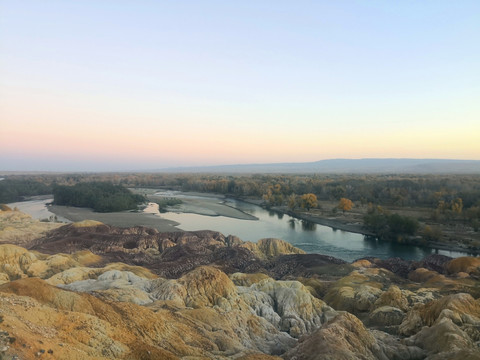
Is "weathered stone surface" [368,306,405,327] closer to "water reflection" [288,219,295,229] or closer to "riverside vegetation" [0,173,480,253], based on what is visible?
"riverside vegetation" [0,173,480,253]

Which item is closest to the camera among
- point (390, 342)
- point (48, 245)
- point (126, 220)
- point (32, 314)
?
point (32, 314)

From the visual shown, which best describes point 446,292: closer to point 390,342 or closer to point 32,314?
point 390,342

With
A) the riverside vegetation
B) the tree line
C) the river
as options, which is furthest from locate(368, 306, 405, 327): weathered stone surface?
the tree line

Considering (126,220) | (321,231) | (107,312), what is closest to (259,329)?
(107,312)

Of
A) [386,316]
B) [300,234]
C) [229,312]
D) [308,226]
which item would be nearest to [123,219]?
[300,234]

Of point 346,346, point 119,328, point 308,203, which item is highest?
point 119,328

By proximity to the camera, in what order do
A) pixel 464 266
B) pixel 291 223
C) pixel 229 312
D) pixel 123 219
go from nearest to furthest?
1. pixel 229 312
2. pixel 464 266
3. pixel 123 219
4. pixel 291 223

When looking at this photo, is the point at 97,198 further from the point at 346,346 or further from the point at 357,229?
the point at 346,346
